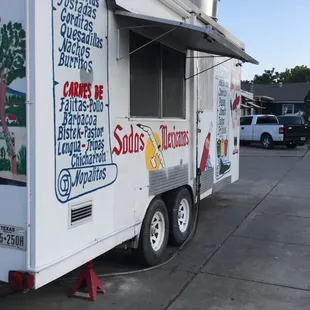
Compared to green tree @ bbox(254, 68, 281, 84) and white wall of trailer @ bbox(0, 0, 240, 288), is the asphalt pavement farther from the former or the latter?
green tree @ bbox(254, 68, 281, 84)

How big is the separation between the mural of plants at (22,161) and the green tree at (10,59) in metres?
0.05

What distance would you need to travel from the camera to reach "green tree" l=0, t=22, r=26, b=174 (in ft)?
10.6

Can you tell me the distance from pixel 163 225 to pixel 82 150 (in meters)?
2.10

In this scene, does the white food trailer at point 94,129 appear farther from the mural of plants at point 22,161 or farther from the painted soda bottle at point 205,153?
the painted soda bottle at point 205,153

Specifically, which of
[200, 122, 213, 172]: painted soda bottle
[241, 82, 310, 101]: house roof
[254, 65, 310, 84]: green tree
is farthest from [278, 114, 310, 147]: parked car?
[254, 65, 310, 84]: green tree

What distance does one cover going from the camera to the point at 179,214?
614 cm

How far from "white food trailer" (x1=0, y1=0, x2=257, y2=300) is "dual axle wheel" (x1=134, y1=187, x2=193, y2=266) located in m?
0.02

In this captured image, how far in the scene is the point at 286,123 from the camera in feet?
77.4

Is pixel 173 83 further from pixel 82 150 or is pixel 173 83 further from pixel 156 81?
pixel 82 150

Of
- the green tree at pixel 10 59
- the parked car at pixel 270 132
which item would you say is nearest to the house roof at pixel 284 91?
the parked car at pixel 270 132

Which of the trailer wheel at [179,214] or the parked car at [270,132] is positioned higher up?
the parked car at [270,132]

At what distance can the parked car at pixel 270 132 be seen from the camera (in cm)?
2342

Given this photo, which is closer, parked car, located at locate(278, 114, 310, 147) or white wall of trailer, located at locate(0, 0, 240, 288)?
white wall of trailer, located at locate(0, 0, 240, 288)

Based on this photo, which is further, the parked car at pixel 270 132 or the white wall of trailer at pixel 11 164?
the parked car at pixel 270 132
